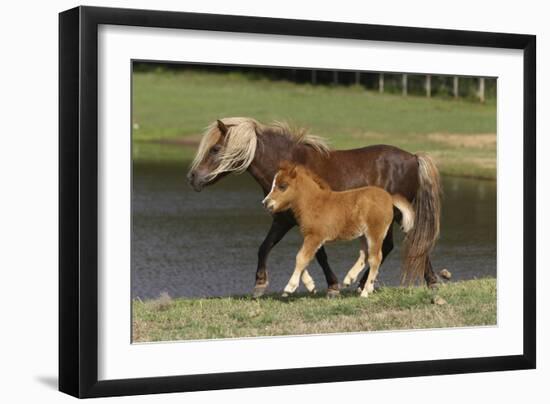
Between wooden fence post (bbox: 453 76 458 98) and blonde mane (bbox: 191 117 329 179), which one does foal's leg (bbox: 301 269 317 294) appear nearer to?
blonde mane (bbox: 191 117 329 179)

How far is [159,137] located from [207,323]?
5.87 m

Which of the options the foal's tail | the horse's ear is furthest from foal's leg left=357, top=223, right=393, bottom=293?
the horse's ear

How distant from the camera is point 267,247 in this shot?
35.1ft

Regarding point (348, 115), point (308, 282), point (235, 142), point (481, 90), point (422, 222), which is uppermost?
point (481, 90)

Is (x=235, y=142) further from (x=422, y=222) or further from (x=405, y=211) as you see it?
(x=422, y=222)

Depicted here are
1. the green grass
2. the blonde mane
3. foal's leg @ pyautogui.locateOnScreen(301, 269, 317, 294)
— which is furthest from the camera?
the green grass

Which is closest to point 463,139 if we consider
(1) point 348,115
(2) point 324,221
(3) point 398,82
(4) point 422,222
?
(3) point 398,82

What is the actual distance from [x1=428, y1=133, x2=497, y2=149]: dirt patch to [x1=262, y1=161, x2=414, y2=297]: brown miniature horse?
1.46 m

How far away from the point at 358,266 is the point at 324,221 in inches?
23.0

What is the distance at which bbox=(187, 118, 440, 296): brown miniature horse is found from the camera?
1047cm

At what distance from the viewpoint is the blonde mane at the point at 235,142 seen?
411 inches

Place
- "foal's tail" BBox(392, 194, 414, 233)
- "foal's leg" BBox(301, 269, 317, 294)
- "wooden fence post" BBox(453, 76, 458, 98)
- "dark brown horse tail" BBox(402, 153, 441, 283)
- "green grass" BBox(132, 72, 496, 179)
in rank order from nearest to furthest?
"foal's leg" BBox(301, 269, 317, 294), "foal's tail" BBox(392, 194, 414, 233), "dark brown horse tail" BBox(402, 153, 441, 283), "wooden fence post" BBox(453, 76, 458, 98), "green grass" BBox(132, 72, 496, 179)

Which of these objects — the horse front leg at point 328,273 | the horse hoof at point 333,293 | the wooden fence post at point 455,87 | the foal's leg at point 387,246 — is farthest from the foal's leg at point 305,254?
the wooden fence post at point 455,87

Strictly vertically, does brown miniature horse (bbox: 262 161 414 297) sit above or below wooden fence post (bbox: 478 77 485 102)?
below
